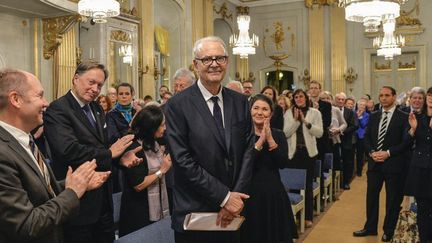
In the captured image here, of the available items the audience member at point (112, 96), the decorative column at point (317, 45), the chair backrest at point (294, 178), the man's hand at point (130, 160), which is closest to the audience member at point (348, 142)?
the chair backrest at point (294, 178)

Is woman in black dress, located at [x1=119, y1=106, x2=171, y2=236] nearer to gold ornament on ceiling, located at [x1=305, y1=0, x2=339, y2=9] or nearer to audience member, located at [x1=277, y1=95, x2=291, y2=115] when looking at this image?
audience member, located at [x1=277, y1=95, x2=291, y2=115]

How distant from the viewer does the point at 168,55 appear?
11.9 metres

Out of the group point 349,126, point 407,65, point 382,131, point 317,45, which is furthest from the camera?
point 317,45

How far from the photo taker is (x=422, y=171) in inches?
161

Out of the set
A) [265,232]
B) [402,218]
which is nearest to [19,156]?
[265,232]

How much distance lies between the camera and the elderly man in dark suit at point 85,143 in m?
2.53

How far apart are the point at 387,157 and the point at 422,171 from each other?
484 mm

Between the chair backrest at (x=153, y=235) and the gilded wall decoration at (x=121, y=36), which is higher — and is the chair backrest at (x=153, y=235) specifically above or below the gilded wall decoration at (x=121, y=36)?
below

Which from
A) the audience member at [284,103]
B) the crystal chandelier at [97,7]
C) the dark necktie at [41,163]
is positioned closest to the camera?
the dark necktie at [41,163]

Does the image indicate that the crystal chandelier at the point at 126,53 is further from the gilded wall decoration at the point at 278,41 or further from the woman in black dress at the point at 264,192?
the gilded wall decoration at the point at 278,41

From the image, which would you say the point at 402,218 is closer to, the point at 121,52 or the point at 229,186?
the point at 229,186

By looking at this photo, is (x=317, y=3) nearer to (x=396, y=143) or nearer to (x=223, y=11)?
(x=223, y=11)

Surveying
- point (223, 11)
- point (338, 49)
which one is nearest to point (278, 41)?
point (338, 49)

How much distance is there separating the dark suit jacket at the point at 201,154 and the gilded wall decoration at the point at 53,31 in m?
5.44
